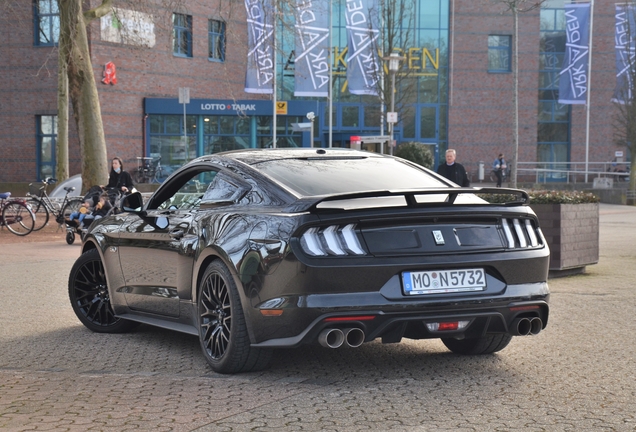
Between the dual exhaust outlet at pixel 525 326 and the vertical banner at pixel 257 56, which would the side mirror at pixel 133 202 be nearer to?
the dual exhaust outlet at pixel 525 326

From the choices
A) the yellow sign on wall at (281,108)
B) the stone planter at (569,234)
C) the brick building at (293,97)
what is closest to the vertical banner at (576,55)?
the brick building at (293,97)

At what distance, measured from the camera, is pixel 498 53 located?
5847 centimetres

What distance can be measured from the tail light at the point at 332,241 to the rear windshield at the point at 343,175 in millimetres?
501

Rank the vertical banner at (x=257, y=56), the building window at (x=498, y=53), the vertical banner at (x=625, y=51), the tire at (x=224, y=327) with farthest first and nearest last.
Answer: the building window at (x=498, y=53) < the vertical banner at (x=625, y=51) < the vertical banner at (x=257, y=56) < the tire at (x=224, y=327)

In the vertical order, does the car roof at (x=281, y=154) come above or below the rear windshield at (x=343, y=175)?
above

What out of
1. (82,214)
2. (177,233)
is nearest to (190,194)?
(177,233)

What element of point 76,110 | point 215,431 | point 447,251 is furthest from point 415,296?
point 76,110

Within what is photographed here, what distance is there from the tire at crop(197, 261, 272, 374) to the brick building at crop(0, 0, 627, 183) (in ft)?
109

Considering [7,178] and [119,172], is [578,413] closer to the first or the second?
[119,172]

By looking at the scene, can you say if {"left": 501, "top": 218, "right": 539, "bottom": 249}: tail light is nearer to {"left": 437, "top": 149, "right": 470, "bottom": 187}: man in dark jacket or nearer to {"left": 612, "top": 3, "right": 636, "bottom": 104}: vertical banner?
{"left": 437, "top": 149, "right": 470, "bottom": 187}: man in dark jacket

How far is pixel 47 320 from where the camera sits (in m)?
8.70

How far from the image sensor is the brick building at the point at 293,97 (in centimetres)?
4100

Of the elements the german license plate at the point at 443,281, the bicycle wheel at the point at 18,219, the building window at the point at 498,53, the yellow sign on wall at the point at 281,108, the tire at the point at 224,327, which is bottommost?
the bicycle wheel at the point at 18,219

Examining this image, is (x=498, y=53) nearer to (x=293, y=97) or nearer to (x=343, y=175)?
(x=293, y=97)
